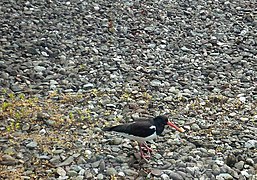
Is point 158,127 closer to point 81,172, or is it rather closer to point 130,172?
point 130,172

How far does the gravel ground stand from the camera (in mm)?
7238

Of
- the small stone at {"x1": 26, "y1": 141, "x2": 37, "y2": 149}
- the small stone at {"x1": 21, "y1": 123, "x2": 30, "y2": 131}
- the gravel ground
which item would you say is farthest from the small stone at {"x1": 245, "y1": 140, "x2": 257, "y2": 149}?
the small stone at {"x1": 21, "y1": 123, "x2": 30, "y2": 131}

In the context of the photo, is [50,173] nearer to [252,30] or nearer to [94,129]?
[94,129]

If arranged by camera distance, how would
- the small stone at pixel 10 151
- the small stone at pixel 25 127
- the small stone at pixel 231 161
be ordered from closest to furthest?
the small stone at pixel 10 151 → the small stone at pixel 231 161 → the small stone at pixel 25 127

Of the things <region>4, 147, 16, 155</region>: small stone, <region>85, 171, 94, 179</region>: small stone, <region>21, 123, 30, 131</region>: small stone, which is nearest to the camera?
<region>85, 171, 94, 179</region>: small stone

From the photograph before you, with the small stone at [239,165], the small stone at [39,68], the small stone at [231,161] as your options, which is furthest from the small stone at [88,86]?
the small stone at [239,165]

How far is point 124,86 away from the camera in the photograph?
960cm

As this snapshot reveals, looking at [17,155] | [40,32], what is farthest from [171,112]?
[40,32]

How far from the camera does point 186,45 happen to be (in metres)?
11.5

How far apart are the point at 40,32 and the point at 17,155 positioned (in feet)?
15.9

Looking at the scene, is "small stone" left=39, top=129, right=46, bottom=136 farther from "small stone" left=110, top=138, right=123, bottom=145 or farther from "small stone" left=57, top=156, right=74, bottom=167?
"small stone" left=110, top=138, right=123, bottom=145

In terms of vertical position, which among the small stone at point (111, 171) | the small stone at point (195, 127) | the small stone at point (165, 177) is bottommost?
the small stone at point (111, 171)

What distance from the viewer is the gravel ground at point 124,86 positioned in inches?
285

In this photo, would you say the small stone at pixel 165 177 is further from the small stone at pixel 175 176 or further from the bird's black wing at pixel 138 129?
the bird's black wing at pixel 138 129
